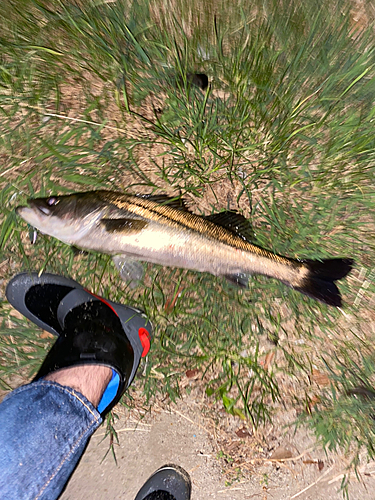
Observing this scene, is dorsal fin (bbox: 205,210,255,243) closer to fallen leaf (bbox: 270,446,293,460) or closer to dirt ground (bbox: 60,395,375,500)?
dirt ground (bbox: 60,395,375,500)

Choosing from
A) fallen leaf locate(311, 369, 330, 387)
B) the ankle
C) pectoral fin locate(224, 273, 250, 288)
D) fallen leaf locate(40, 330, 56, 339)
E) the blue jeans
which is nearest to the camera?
the blue jeans

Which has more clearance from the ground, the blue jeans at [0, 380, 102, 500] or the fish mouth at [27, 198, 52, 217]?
the fish mouth at [27, 198, 52, 217]

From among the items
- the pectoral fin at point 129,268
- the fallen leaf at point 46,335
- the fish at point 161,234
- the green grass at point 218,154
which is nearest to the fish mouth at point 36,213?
the fish at point 161,234

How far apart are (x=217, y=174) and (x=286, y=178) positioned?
56 cm

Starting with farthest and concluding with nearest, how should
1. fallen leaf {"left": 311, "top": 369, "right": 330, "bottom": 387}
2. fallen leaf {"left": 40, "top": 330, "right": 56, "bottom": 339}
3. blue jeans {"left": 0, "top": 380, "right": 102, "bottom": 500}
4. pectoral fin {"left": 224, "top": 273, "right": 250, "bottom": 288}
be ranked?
fallen leaf {"left": 40, "top": 330, "right": 56, "bottom": 339}
fallen leaf {"left": 311, "top": 369, "right": 330, "bottom": 387}
pectoral fin {"left": 224, "top": 273, "right": 250, "bottom": 288}
blue jeans {"left": 0, "top": 380, "right": 102, "bottom": 500}

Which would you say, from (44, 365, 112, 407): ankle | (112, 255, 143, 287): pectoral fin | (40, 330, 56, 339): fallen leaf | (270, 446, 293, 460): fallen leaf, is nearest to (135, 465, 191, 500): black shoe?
(270, 446, 293, 460): fallen leaf

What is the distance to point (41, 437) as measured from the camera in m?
1.99

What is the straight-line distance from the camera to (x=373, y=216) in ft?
7.63

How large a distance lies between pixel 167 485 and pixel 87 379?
1.16m

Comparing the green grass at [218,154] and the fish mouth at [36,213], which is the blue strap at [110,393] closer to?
the green grass at [218,154]

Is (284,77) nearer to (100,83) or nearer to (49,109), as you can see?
(100,83)

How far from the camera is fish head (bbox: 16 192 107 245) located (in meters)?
2.00

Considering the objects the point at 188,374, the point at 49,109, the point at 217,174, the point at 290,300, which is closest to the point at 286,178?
the point at 217,174

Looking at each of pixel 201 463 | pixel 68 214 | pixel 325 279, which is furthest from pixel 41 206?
pixel 201 463
